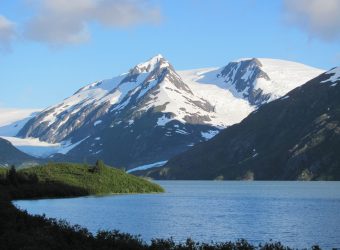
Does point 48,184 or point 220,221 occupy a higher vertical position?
point 48,184

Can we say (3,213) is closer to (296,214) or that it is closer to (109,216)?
(109,216)

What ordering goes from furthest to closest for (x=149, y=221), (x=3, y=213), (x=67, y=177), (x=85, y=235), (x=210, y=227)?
(x=67, y=177) → (x=149, y=221) → (x=210, y=227) → (x=3, y=213) → (x=85, y=235)

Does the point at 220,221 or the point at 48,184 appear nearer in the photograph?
the point at 220,221

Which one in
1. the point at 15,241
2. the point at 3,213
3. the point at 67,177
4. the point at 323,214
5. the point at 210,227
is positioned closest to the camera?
the point at 15,241

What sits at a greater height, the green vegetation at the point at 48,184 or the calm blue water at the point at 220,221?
the green vegetation at the point at 48,184

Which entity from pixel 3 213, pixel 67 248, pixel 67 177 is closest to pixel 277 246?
pixel 67 248

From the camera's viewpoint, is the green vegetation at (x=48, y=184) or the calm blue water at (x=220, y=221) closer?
the calm blue water at (x=220, y=221)

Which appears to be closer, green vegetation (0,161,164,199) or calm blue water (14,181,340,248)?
calm blue water (14,181,340,248)

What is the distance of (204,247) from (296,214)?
64.1 m

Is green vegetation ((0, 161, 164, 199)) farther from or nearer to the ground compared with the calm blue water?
farther from the ground

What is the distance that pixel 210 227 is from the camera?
Result: 9200 centimetres

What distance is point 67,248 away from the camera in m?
47.3

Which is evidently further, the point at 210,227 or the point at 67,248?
the point at 210,227

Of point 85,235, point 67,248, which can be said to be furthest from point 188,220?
point 67,248
